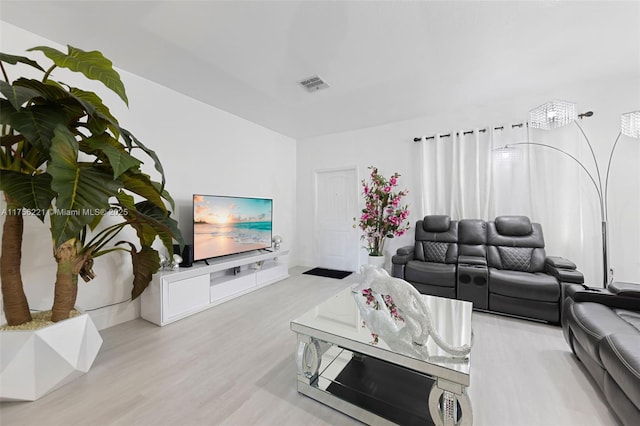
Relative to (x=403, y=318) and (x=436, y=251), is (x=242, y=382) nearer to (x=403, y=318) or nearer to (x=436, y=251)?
(x=403, y=318)

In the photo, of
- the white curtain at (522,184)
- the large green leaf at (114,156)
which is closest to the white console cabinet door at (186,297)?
the large green leaf at (114,156)

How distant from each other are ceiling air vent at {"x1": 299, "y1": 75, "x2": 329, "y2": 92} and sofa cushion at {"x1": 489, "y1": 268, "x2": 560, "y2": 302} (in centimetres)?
288

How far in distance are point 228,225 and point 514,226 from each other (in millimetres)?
3726

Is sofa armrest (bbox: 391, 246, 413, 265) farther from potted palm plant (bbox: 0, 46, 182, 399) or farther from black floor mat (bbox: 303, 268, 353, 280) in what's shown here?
potted palm plant (bbox: 0, 46, 182, 399)

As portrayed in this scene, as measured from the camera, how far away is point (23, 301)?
1.61 metres

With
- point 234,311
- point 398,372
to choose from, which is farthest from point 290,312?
point 398,372

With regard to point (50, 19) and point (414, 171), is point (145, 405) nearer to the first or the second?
point (50, 19)

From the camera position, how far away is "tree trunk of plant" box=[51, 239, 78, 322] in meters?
1.65

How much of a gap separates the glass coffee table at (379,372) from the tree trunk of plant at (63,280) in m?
Answer: 1.58

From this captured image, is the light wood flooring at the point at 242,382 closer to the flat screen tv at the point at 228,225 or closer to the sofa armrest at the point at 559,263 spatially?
the sofa armrest at the point at 559,263

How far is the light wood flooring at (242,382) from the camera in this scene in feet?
4.46

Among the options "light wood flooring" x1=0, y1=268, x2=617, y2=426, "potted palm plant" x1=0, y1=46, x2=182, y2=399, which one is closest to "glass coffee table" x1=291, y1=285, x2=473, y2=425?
"light wood flooring" x1=0, y1=268, x2=617, y2=426

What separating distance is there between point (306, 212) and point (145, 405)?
3960mm

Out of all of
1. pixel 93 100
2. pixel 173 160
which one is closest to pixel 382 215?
pixel 173 160
